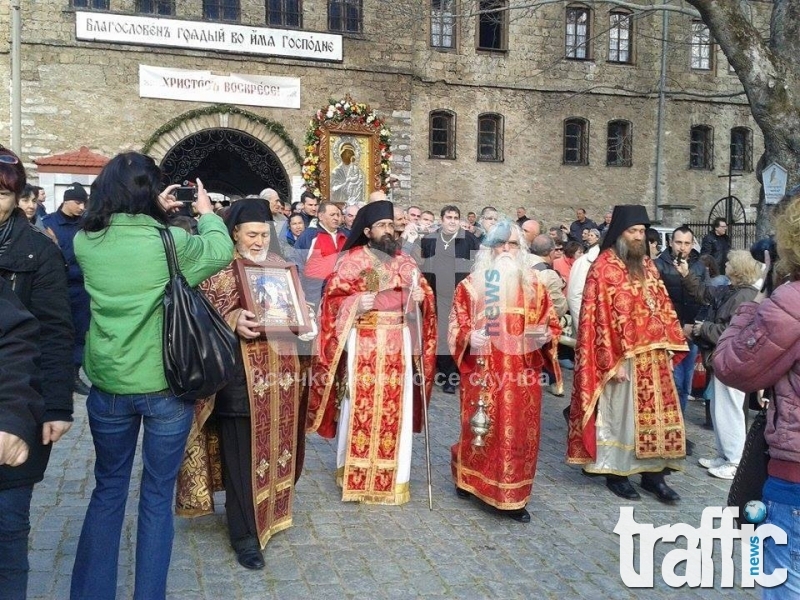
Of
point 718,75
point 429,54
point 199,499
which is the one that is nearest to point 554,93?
point 429,54

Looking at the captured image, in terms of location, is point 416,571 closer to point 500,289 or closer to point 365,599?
point 365,599

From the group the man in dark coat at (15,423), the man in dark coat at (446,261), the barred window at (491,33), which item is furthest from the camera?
the barred window at (491,33)

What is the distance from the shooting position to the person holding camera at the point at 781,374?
9.39 ft

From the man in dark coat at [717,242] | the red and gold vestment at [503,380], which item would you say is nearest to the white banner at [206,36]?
the man in dark coat at [717,242]

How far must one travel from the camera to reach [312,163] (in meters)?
19.4

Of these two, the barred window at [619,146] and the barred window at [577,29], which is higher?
the barred window at [577,29]

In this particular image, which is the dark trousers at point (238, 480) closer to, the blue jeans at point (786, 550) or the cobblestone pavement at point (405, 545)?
the cobblestone pavement at point (405, 545)

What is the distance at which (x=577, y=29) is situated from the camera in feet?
79.5

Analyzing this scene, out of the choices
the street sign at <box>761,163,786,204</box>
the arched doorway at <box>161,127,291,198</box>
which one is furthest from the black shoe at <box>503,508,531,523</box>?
the arched doorway at <box>161,127,291,198</box>

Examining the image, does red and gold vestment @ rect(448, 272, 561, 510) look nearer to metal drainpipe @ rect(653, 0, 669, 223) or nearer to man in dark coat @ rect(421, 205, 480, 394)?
man in dark coat @ rect(421, 205, 480, 394)

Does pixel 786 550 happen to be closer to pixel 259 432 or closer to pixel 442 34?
pixel 259 432

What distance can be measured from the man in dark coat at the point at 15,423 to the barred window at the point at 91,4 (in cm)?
1717

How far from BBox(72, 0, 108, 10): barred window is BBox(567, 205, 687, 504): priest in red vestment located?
1563 cm

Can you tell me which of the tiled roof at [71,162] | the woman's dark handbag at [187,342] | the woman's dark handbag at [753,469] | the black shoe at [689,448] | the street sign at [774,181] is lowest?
the black shoe at [689,448]
